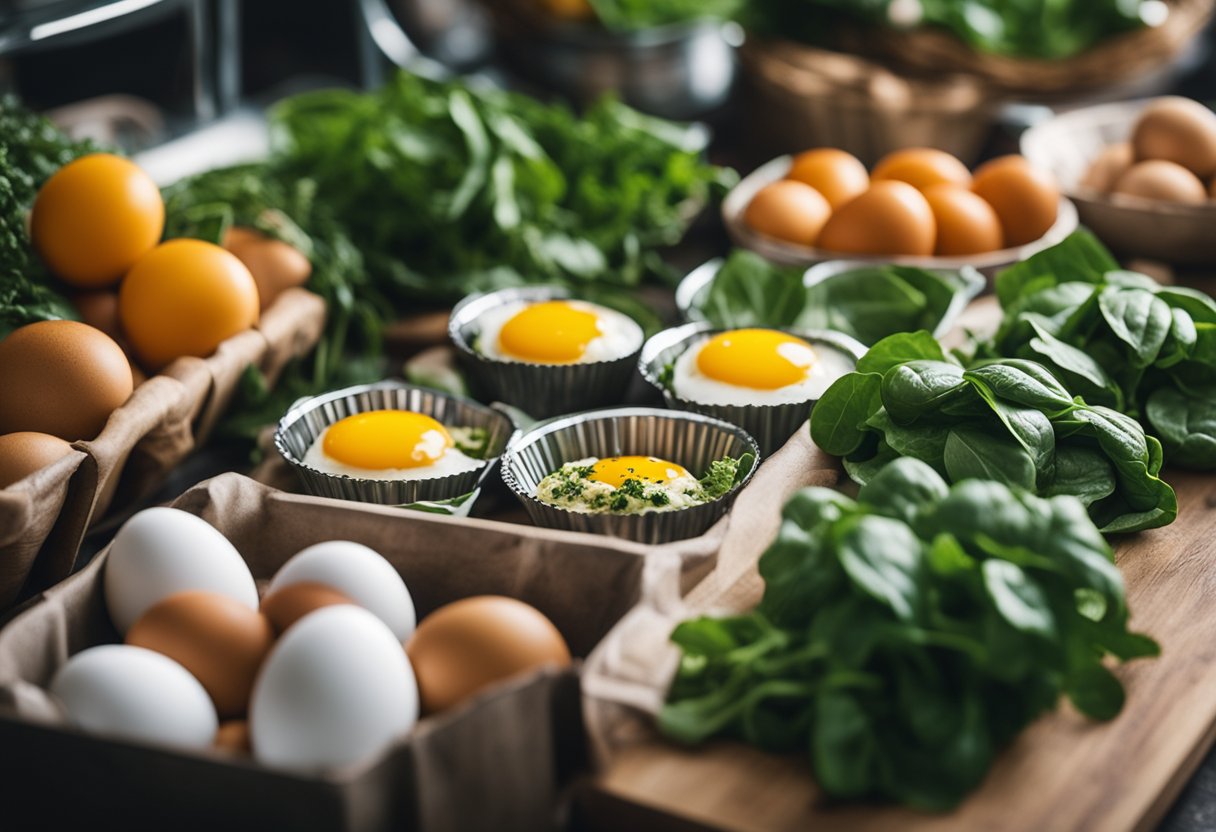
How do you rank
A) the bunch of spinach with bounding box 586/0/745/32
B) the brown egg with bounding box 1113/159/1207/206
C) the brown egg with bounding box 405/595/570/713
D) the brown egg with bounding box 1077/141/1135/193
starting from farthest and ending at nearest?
the bunch of spinach with bounding box 586/0/745/32
the brown egg with bounding box 1077/141/1135/193
the brown egg with bounding box 1113/159/1207/206
the brown egg with bounding box 405/595/570/713

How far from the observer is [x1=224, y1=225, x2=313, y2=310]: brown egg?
1.64m

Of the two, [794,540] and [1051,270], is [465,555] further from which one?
[1051,270]

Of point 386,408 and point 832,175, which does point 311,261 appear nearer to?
point 386,408

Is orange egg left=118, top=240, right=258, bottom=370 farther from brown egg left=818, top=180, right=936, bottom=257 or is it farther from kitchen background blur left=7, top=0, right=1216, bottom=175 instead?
brown egg left=818, top=180, right=936, bottom=257

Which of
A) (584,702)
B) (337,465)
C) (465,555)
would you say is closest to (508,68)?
(337,465)

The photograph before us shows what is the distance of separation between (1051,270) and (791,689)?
3.17 feet

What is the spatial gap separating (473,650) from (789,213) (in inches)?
45.4

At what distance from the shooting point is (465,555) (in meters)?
1.13

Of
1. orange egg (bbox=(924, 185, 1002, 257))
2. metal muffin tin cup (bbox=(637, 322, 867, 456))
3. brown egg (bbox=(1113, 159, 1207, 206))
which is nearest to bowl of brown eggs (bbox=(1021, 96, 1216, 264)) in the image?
brown egg (bbox=(1113, 159, 1207, 206))

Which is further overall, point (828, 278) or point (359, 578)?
point (828, 278)

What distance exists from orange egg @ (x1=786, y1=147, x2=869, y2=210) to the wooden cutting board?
1091 mm

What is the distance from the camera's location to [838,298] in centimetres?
170

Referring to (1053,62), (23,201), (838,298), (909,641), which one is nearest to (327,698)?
(909,641)

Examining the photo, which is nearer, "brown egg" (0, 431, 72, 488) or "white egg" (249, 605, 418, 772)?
"white egg" (249, 605, 418, 772)
